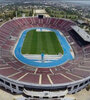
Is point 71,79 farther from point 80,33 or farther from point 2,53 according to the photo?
point 80,33

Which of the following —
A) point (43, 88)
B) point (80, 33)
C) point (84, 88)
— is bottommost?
point (84, 88)

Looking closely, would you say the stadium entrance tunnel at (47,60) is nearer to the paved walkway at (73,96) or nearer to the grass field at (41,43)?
the grass field at (41,43)

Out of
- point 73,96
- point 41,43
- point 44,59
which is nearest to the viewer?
point 73,96

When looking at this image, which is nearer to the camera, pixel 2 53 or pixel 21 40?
pixel 2 53

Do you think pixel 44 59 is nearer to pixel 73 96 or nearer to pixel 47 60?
pixel 47 60

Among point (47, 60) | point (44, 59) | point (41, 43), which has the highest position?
point (41, 43)

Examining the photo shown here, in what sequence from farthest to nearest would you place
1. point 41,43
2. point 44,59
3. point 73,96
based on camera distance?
point 41,43
point 44,59
point 73,96

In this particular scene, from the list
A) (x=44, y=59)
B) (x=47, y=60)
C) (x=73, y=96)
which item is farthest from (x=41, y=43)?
(x=73, y=96)

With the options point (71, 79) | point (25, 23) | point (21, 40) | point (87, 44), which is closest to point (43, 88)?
point (71, 79)

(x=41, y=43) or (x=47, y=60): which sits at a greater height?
(x=41, y=43)
